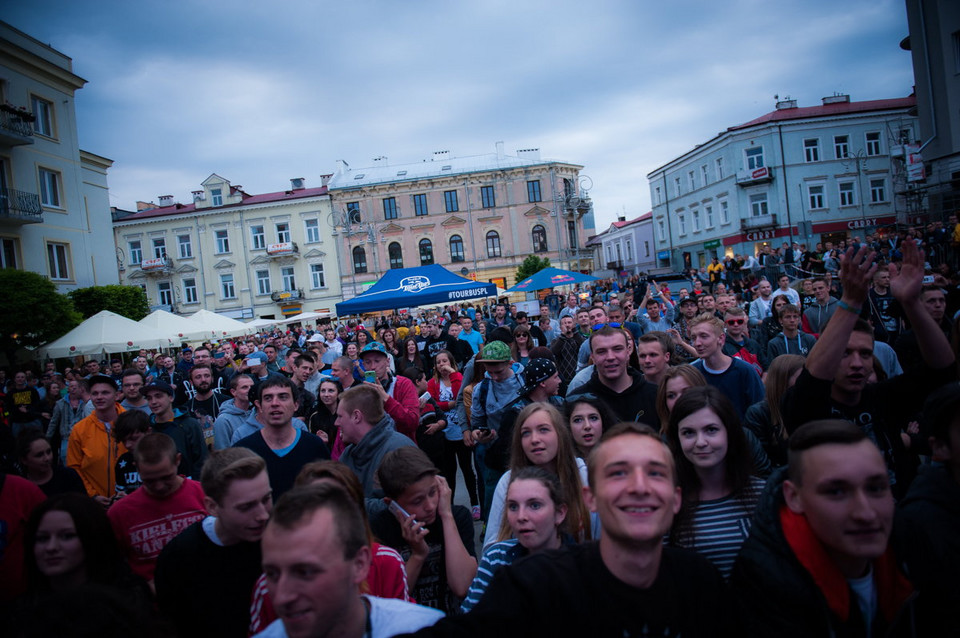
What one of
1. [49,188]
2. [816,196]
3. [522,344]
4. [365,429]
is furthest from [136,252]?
[816,196]

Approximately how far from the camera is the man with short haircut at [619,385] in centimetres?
405

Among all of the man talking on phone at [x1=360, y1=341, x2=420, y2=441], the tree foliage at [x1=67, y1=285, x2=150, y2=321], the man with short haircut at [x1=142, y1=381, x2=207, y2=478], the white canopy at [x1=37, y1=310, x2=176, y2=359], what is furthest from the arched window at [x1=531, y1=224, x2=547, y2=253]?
the man with short haircut at [x1=142, y1=381, x2=207, y2=478]

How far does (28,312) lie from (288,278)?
102ft

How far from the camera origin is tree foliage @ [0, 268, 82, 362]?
1458cm

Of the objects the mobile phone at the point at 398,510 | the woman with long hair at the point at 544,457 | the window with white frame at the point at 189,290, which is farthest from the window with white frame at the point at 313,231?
the mobile phone at the point at 398,510

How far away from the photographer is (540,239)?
46.4m

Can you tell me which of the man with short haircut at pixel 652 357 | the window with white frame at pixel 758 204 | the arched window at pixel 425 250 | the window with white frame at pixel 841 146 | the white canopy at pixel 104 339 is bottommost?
the man with short haircut at pixel 652 357

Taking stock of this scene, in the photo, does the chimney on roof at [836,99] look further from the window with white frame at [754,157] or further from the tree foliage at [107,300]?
the tree foliage at [107,300]

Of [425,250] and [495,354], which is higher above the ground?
[425,250]

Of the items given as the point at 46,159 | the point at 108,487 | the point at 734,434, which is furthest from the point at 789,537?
the point at 46,159

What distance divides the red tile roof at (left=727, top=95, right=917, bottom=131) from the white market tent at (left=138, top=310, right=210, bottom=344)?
115 ft

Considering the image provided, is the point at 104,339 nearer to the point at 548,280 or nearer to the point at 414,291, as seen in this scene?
the point at 414,291

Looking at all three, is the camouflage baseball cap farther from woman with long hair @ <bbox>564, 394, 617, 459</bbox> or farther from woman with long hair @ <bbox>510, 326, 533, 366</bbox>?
woman with long hair @ <bbox>510, 326, 533, 366</bbox>

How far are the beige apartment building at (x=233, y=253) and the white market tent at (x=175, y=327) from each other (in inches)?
1097
